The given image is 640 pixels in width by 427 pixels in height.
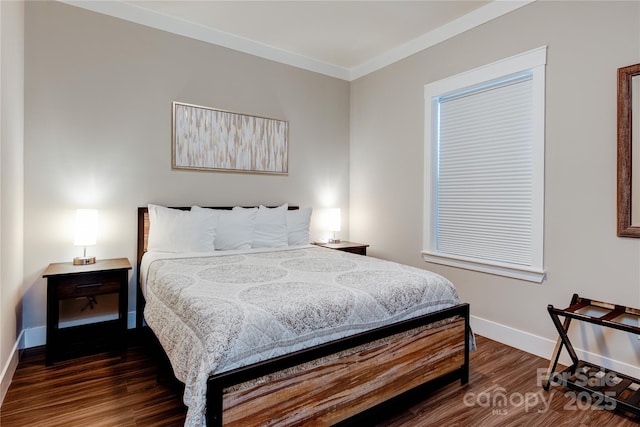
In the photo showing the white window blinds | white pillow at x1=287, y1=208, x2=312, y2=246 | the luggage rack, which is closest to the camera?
the luggage rack

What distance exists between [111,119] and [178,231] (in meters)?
1.17

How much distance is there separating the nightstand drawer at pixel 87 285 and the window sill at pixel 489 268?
285 cm

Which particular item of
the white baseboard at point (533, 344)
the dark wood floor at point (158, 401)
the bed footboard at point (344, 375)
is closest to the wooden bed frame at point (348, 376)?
the bed footboard at point (344, 375)

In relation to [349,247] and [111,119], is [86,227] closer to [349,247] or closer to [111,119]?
[111,119]

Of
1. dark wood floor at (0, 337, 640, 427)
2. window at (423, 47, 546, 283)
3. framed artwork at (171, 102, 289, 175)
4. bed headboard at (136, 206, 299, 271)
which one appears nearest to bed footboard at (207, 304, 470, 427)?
dark wood floor at (0, 337, 640, 427)

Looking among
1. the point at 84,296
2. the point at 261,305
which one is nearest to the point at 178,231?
the point at 84,296

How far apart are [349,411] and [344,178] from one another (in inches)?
125

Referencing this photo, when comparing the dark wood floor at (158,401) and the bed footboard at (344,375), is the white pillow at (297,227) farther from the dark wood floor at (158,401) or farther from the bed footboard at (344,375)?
the bed footboard at (344,375)

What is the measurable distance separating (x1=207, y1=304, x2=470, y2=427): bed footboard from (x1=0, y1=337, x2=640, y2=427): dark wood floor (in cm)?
16

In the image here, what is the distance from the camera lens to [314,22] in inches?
131

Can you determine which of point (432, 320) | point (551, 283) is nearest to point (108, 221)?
point (432, 320)

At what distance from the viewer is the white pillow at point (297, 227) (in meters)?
3.65

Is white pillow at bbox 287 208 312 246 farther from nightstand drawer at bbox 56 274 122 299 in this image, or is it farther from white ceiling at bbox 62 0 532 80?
white ceiling at bbox 62 0 532 80

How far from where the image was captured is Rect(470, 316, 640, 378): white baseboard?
7.47 feet
